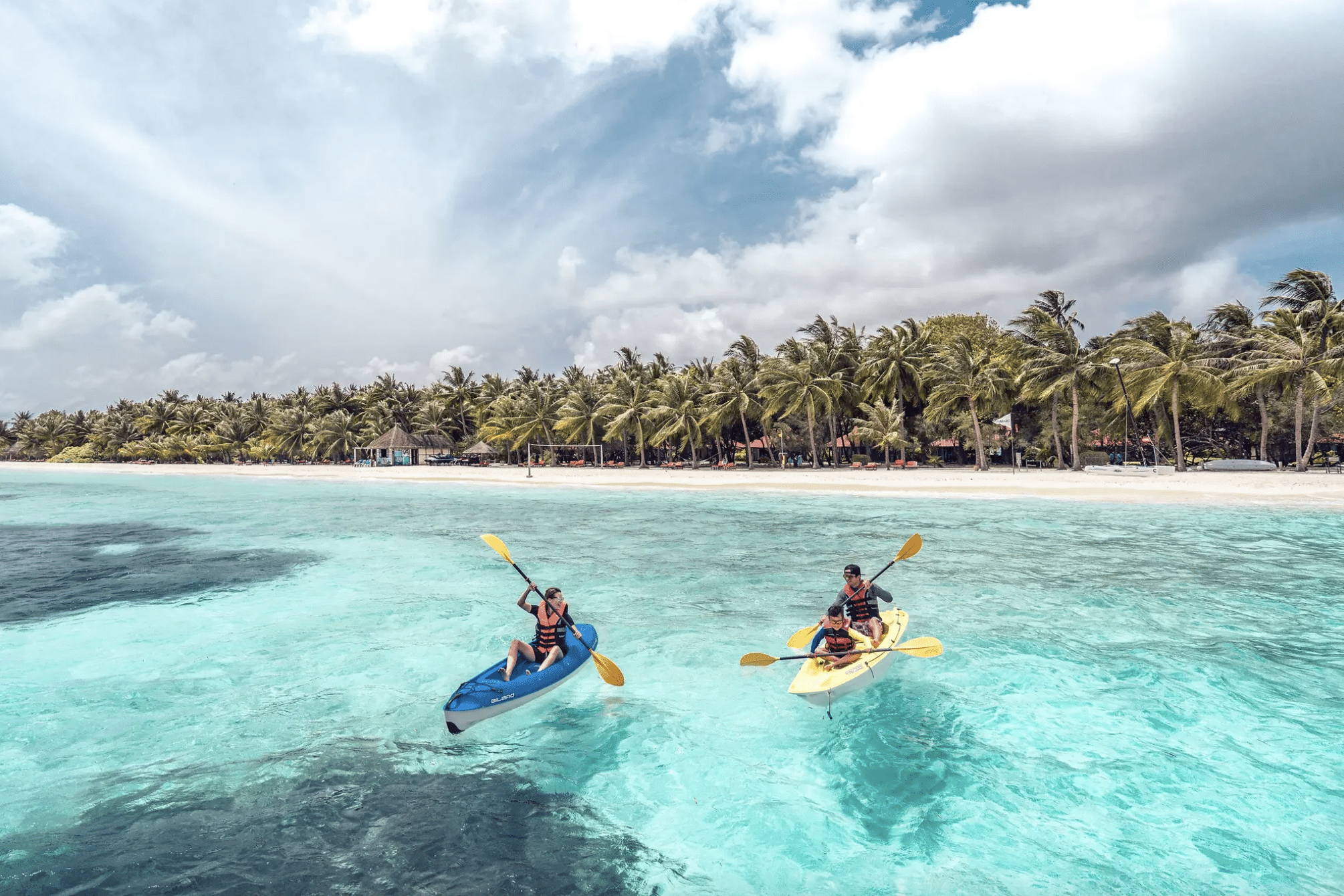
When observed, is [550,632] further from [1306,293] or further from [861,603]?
[1306,293]

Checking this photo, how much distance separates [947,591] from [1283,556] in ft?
32.2

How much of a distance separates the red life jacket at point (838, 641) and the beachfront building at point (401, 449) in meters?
61.3

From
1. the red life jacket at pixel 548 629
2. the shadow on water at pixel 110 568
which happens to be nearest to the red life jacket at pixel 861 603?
the red life jacket at pixel 548 629

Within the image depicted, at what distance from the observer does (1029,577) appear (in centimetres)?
1495

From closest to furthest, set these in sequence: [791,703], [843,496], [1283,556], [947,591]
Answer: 1. [791,703]
2. [947,591]
3. [1283,556]
4. [843,496]

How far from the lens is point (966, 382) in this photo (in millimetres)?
39969

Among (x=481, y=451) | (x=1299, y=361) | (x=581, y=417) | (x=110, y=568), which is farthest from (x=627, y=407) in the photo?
(x=1299, y=361)

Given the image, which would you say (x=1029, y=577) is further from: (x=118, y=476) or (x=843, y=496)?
(x=118, y=476)

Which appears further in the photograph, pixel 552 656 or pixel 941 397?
pixel 941 397

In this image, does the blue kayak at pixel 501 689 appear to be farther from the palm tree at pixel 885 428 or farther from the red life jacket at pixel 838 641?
the palm tree at pixel 885 428

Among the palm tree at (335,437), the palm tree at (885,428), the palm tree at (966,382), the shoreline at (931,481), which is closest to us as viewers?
the shoreline at (931,481)

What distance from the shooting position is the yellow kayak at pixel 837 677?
7.58 m

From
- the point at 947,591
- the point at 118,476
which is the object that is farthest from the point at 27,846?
the point at 118,476

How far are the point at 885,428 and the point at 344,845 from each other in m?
41.9
